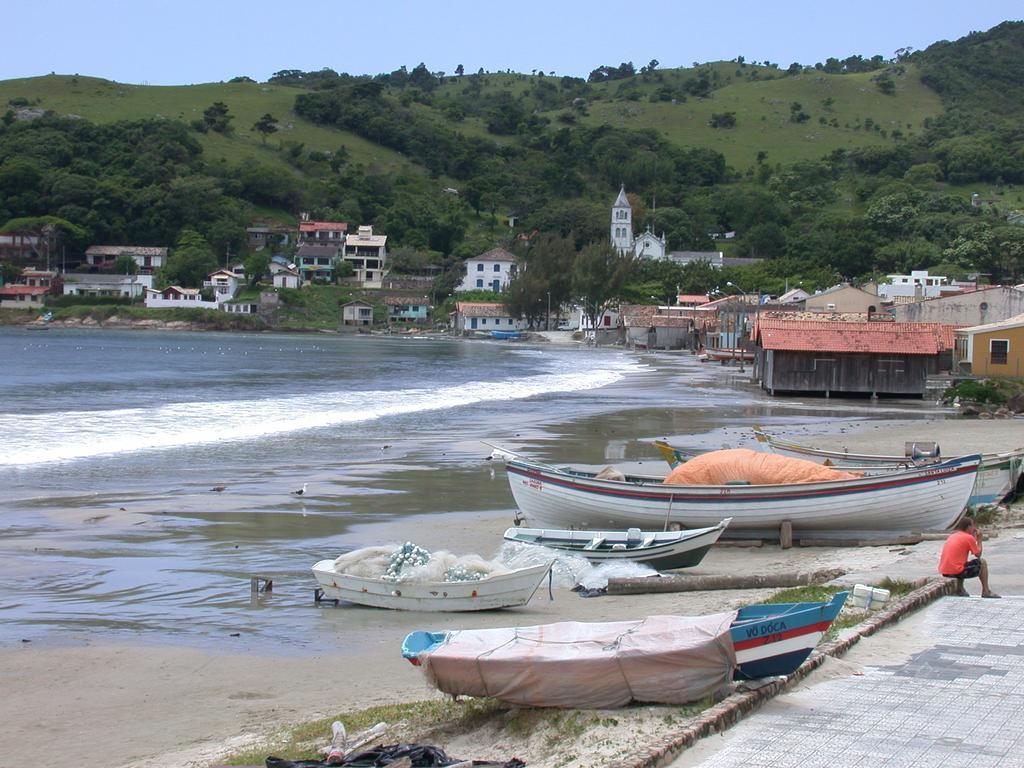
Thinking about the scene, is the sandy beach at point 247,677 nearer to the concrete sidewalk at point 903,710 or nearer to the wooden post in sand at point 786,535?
the wooden post in sand at point 786,535

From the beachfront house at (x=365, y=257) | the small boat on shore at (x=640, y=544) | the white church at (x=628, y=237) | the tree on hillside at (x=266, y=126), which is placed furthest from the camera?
the tree on hillside at (x=266, y=126)

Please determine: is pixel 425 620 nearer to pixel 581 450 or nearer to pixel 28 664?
pixel 28 664

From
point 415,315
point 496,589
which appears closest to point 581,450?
point 496,589

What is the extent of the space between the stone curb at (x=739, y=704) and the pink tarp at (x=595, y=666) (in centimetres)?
31

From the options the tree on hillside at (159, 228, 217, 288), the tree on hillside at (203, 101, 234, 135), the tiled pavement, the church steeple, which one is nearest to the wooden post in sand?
the tiled pavement

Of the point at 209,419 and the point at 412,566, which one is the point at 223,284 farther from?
the point at 412,566

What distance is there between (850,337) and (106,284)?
108 metres

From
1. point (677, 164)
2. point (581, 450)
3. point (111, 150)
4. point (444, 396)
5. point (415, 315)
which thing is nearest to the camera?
point (581, 450)

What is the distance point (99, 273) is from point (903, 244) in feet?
290

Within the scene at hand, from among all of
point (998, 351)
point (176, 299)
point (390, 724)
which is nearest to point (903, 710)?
point (390, 724)

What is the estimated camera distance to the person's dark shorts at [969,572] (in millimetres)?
13352

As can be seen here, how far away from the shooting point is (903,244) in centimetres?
11700

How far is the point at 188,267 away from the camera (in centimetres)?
13725

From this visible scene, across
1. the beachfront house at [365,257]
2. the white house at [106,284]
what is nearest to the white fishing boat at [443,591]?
the beachfront house at [365,257]
